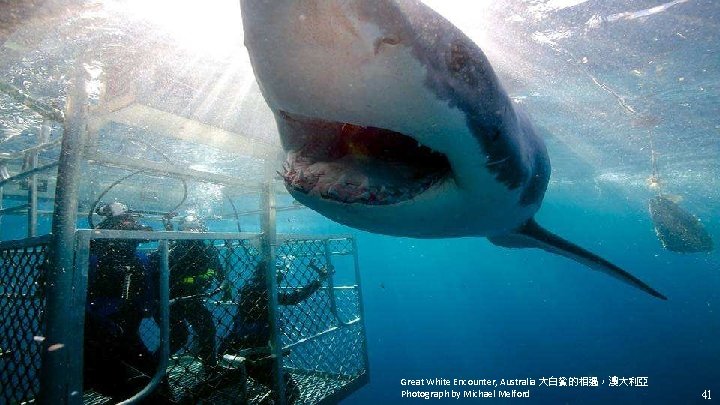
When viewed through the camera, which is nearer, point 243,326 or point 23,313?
point 23,313

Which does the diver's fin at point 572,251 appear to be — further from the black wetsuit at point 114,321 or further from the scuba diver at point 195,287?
the black wetsuit at point 114,321

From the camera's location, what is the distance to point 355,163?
190 cm

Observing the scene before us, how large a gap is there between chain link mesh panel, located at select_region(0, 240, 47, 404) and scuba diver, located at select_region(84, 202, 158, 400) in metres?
0.56

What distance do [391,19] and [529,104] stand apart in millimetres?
12079

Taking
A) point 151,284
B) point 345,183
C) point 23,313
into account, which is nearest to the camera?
point 345,183

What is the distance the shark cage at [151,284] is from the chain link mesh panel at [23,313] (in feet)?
0.05

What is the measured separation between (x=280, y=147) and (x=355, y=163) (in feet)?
4.45

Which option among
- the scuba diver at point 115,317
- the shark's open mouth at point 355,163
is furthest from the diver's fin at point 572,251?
the scuba diver at point 115,317

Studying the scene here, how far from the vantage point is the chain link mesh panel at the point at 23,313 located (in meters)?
2.62

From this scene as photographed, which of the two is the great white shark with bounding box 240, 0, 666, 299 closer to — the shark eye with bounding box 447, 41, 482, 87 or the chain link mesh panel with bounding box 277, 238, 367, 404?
the shark eye with bounding box 447, 41, 482, 87

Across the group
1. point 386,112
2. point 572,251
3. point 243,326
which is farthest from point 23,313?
point 572,251

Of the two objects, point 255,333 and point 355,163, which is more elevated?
point 355,163

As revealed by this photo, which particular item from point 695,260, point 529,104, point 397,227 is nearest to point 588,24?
point 529,104

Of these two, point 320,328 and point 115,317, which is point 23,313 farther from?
point 320,328
